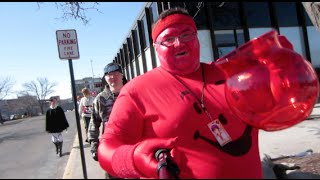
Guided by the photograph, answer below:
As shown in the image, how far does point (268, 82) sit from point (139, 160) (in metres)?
0.53

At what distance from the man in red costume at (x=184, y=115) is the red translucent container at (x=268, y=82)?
0.23 metres

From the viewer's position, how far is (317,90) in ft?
5.67

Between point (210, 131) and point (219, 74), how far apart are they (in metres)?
0.36

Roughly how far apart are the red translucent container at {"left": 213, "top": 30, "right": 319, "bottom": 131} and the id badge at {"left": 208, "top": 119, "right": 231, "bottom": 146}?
0.19 meters

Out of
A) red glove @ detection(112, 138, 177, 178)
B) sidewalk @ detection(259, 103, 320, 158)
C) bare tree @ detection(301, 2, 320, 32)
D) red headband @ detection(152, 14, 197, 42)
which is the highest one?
bare tree @ detection(301, 2, 320, 32)

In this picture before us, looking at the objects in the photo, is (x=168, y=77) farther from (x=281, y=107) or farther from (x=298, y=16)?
(x=298, y=16)

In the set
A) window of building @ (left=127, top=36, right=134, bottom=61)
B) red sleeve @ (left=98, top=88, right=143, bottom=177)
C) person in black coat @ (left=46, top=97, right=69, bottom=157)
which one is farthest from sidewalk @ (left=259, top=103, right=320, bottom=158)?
window of building @ (left=127, top=36, right=134, bottom=61)

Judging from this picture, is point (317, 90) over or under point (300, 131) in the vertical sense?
over

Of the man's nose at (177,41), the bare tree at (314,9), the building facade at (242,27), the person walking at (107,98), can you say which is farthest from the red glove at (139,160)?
the building facade at (242,27)

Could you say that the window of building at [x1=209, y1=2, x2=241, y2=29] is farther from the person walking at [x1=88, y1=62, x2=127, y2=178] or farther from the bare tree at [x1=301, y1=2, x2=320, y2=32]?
the bare tree at [x1=301, y1=2, x2=320, y2=32]

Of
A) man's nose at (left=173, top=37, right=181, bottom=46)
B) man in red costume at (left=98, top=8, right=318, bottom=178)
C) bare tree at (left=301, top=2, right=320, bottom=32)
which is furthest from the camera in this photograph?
bare tree at (left=301, top=2, right=320, bottom=32)

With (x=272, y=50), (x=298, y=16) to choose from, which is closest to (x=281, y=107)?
(x=272, y=50)

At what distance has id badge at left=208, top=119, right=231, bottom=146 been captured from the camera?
1.89 metres

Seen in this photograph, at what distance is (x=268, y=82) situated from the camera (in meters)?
1.60
